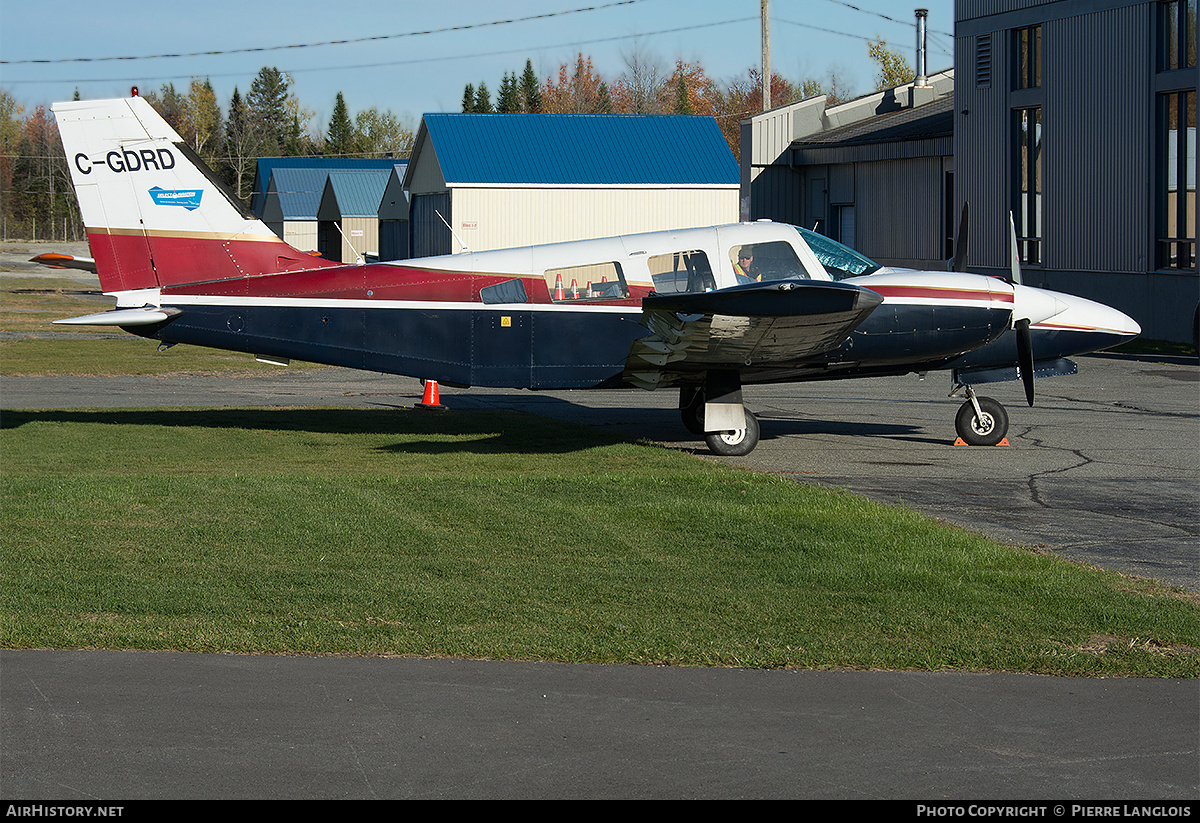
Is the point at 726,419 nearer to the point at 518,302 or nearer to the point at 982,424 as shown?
the point at 518,302

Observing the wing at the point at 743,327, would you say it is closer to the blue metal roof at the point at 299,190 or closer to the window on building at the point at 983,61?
the window on building at the point at 983,61

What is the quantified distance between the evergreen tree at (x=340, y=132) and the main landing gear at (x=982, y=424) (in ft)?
401

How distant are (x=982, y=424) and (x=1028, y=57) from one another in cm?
2336

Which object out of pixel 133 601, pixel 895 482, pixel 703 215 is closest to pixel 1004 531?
pixel 895 482

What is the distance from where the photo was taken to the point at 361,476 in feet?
40.3

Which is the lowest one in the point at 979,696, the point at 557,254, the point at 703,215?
the point at 979,696

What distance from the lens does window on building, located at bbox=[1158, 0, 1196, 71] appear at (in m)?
28.4

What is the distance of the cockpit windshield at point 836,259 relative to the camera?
13.7m

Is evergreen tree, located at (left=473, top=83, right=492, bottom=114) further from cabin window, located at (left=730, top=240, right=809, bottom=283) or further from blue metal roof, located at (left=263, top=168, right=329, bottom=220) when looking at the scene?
cabin window, located at (left=730, top=240, right=809, bottom=283)

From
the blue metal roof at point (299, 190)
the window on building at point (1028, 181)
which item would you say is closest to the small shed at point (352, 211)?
the blue metal roof at point (299, 190)

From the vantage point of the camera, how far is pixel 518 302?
45.6ft

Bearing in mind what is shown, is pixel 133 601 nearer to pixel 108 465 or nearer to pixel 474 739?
pixel 474 739

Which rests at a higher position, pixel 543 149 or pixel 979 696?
pixel 543 149

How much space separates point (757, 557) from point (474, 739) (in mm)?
3747
